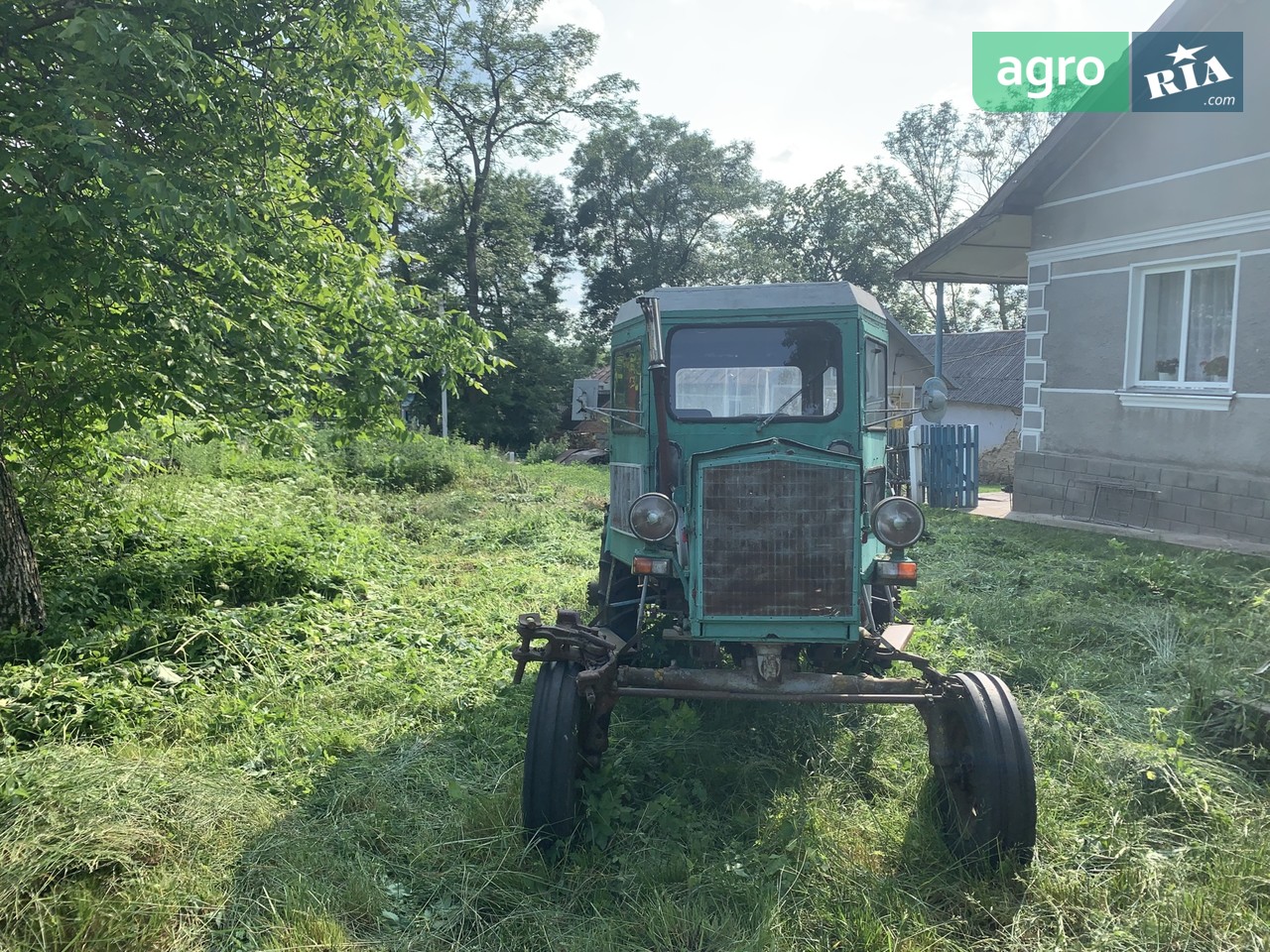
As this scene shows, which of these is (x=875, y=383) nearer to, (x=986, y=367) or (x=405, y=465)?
(x=405, y=465)

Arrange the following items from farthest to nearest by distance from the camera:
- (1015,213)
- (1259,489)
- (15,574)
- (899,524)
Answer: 1. (1015,213)
2. (1259,489)
3. (15,574)
4. (899,524)

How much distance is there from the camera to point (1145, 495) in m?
10.2

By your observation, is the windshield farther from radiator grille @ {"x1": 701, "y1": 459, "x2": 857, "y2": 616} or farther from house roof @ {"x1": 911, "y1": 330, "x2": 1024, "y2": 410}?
house roof @ {"x1": 911, "y1": 330, "x2": 1024, "y2": 410}

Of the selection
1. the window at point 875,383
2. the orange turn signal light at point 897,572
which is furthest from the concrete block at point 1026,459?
the orange turn signal light at point 897,572

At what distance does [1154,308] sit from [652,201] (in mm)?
30469

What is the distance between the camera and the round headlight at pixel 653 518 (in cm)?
400

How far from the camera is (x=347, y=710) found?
17.1ft

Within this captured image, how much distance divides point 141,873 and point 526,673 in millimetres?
2852

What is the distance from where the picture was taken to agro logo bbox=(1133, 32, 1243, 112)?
9250 millimetres

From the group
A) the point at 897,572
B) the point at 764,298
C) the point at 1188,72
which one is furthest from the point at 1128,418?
the point at 897,572

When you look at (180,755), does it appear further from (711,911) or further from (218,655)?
(711,911)

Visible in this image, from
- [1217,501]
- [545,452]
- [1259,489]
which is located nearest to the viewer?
[1259,489]

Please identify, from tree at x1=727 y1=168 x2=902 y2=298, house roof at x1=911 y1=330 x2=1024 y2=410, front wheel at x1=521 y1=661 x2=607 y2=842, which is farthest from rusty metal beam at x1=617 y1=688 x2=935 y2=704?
tree at x1=727 y1=168 x2=902 y2=298

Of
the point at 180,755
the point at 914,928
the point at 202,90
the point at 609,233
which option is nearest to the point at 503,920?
the point at 914,928
